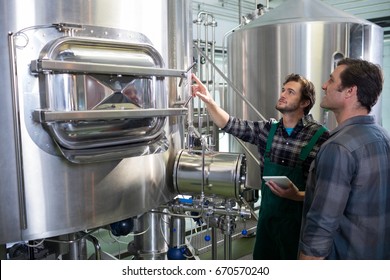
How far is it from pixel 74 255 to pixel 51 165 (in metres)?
0.56

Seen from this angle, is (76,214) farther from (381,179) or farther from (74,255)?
(381,179)

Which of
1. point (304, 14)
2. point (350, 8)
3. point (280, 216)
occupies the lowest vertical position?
point (280, 216)

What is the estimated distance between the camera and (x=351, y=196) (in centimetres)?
118

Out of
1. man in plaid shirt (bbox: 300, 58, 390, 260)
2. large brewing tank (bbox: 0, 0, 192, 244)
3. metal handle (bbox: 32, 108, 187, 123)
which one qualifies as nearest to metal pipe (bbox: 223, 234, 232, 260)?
large brewing tank (bbox: 0, 0, 192, 244)

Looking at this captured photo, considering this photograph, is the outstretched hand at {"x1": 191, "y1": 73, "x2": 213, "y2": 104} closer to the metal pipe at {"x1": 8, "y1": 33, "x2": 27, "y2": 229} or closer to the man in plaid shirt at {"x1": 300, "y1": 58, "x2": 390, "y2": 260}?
the man in plaid shirt at {"x1": 300, "y1": 58, "x2": 390, "y2": 260}

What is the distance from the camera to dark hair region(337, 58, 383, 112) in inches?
47.0

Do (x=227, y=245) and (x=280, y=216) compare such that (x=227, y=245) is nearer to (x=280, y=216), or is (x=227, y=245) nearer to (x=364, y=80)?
(x=280, y=216)

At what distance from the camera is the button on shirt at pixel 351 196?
3.74ft

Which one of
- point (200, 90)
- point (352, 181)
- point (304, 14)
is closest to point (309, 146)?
point (352, 181)

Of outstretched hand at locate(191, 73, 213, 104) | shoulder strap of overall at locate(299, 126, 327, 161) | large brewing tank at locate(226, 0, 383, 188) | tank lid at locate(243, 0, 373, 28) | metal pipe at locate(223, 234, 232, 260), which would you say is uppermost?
tank lid at locate(243, 0, 373, 28)

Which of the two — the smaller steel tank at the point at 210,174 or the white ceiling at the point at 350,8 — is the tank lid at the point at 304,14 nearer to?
the smaller steel tank at the point at 210,174

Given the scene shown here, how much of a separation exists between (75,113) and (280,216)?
1007 mm

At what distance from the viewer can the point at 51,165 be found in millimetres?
1180

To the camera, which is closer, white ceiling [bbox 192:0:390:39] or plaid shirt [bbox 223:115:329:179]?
plaid shirt [bbox 223:115:329:179]
